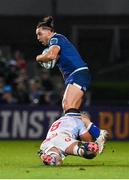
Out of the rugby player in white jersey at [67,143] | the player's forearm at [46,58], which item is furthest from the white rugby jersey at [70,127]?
the player's forearm at [46,58]

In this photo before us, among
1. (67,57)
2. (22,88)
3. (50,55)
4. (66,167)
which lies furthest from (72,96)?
(22,88)

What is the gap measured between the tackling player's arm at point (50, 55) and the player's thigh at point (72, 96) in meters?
0.53

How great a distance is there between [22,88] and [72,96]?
32.9 ft

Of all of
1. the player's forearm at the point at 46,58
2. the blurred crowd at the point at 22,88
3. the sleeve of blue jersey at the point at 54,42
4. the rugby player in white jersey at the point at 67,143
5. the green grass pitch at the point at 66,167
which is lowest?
the green grass pitch at the point at 66,167

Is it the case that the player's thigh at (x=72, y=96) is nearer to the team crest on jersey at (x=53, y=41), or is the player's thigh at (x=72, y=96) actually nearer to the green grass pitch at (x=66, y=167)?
the team crest on jersey at (x=53, y=41)

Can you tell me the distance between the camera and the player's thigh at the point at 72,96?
12.6 m

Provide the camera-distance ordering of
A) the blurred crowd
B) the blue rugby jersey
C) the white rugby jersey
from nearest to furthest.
Result: the white rugby jersey → the blue rugby jersey → the blurred crowd

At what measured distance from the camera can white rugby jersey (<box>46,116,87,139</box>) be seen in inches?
491

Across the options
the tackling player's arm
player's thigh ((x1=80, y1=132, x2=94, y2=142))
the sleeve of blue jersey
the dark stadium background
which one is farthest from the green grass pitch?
the dark stadium background

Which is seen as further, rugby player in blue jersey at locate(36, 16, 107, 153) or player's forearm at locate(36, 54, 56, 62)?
rugby player in blue jersey at locate(36, 16, 107, 153)

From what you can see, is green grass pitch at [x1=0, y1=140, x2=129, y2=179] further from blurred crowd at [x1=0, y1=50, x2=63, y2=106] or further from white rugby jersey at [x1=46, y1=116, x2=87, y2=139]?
blurred crowd at [x1=0, y1=50, x2=63, y2=106]

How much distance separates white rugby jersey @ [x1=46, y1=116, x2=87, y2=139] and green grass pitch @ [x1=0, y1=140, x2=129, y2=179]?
0.46 metres

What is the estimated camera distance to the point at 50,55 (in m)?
12.4

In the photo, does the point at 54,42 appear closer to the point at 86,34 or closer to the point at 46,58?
the point at 46,58
